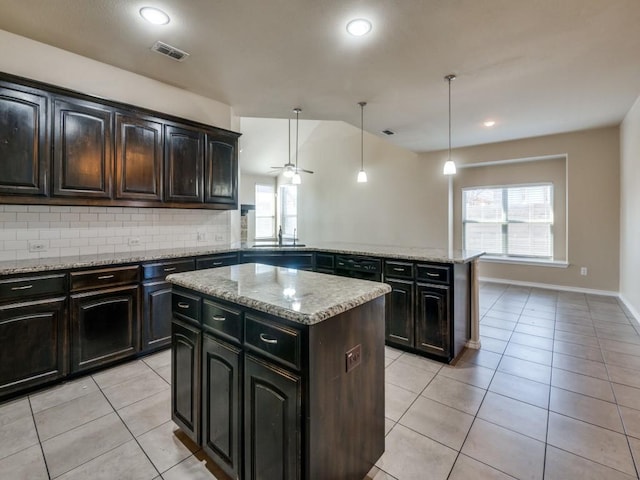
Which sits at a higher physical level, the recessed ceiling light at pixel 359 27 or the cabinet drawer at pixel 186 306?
the recessed ceiling light at pixel 359 27

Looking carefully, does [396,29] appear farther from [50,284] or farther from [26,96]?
[50,284]

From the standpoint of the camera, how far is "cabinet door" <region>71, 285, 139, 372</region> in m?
2.36

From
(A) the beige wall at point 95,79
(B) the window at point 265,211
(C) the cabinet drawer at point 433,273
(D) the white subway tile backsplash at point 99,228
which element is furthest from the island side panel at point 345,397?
(B) the window at point 265,211

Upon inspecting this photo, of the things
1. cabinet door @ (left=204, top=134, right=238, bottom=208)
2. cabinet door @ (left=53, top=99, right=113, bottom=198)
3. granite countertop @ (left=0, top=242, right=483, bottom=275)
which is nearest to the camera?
granite countertop @ (left=0, top=242, right=483, bottom=275)

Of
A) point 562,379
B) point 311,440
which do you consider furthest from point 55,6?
point 562,379

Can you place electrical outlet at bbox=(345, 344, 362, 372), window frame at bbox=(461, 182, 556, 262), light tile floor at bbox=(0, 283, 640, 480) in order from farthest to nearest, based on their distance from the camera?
window frame at bbox=(461, 182, 556, 262) < light tile floor at bbox=(0, 283, 640, 480) < electrical outlet at bbox=(345, 344, 362, 372)

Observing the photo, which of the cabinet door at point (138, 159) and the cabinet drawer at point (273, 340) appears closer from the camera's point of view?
the cabinet drawer at point (273, 340)

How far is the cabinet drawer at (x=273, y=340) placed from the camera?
1150 mm

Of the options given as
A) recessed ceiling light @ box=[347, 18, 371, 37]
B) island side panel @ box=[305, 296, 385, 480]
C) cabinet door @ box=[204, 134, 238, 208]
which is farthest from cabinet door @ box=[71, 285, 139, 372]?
recessed ceiling light @ box=[347, 18, 371, 37]

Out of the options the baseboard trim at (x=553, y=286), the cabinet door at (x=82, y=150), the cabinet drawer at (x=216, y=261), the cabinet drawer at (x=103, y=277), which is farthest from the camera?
the baseboard trim at (x=553, y=286)

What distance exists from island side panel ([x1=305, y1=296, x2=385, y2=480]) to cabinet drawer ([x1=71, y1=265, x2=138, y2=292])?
2172mm

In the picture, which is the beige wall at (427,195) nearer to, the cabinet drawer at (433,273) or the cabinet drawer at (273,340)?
the cabinet drawer at (433,273)

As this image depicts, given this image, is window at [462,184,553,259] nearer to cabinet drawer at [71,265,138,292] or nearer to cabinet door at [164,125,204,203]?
cabinet door at [164,125,204,203]

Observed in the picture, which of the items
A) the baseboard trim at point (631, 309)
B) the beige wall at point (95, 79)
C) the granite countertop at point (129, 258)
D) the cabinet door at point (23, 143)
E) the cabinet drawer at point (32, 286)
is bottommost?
the baseboard trim at point (631, 309)
